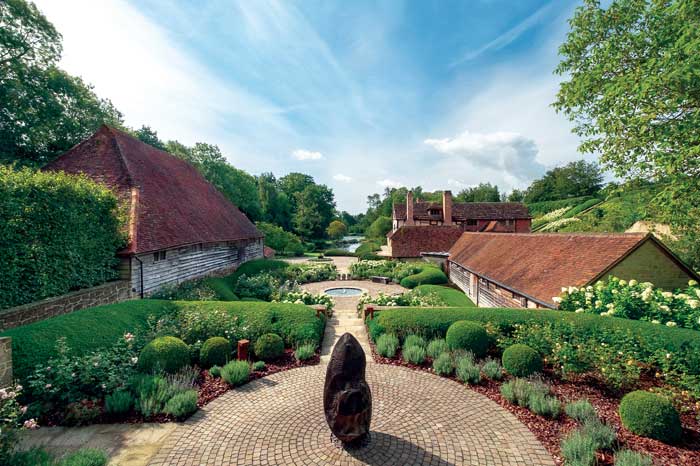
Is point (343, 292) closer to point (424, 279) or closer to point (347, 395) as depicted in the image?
point (424, 279)

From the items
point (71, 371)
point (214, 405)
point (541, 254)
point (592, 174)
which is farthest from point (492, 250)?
point (592, 174)

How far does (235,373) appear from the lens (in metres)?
7.39

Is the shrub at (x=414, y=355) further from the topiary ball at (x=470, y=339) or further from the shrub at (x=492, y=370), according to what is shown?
the shrub at (x=492, y=370)

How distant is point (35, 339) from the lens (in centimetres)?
636

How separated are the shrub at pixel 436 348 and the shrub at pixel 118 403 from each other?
7848mm

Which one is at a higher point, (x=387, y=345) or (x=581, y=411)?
(x=387, y=345)

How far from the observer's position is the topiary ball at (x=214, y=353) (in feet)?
26.7

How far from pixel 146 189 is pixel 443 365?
15911mm

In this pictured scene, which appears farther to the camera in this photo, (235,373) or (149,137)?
(149,137)

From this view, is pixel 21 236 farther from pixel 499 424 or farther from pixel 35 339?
pixel 499 424

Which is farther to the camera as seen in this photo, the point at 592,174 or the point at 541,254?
the point at 592,174

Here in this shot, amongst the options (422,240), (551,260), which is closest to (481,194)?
(422,240)

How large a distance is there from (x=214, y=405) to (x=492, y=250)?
16744mm

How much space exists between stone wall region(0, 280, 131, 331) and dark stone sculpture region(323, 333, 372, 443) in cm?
891
